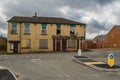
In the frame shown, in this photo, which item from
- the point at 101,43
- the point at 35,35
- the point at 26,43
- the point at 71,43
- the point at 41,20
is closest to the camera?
the point at 26,43

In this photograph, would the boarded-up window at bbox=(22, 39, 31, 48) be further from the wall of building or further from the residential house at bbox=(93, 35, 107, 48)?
the residential house at bbox=(93, 35, 107, 48)

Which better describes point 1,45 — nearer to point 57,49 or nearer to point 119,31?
point 57,49

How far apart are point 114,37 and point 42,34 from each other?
1334 inches

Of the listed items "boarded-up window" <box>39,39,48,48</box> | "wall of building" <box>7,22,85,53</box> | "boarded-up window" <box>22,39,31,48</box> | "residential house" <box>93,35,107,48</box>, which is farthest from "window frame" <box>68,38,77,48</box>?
"residential house" <box>93,35,107,48</box>

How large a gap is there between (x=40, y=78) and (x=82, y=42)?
39999 millimetres

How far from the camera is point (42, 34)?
59.0 meters

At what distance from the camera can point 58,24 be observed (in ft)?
198

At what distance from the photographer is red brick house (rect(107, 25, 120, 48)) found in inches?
3333

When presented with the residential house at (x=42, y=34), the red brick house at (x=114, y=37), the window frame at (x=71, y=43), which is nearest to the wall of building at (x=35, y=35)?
the residential house at (x=42, y=34)

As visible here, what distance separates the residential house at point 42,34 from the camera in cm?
5772

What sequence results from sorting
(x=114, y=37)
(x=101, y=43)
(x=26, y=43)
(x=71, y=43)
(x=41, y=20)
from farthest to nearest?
(x=101, y=43) → (x=114, y=37) → (x=41, y=20) → (x=71, y=43) → (x=26, y=43)

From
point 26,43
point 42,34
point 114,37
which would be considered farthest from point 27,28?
point 114,37

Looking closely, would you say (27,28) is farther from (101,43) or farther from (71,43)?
(101,43)

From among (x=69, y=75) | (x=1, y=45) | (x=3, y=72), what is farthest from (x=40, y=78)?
(x=1, y=45)
